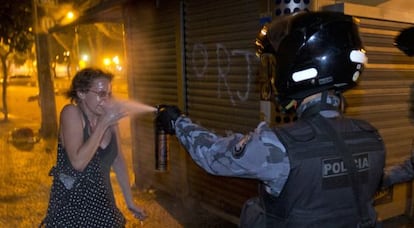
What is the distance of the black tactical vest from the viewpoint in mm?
1756

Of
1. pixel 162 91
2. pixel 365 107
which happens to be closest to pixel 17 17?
pixel 162 91

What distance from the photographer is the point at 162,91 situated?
6246 mm

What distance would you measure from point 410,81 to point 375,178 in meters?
3.55

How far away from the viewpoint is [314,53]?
1.91 m

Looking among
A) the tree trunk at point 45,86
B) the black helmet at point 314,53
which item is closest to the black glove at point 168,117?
the black helmet at point 314,53

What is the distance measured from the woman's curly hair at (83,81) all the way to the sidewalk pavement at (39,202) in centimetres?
275

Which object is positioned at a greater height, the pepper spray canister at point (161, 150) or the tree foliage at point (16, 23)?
the tree foliage at point (16, 23)

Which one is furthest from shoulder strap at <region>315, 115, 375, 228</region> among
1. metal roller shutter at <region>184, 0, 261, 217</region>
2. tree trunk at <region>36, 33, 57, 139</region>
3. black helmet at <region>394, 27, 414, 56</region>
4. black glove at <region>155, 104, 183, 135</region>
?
tree trunk at <region>36, 33, 57, 139</region>

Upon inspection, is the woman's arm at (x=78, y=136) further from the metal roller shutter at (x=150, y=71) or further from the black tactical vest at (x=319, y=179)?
the metal roller shutter at (x=150, y=71)

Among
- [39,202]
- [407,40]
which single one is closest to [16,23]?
[39,202]

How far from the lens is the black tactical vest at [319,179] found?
5.76ft

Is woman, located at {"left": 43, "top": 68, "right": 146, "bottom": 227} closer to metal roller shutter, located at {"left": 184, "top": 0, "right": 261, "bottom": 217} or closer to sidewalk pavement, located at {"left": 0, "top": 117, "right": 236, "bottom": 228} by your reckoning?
metal roller shutter, located at {"left": 184, "top": 0, "right": 261, "bottom": 217}

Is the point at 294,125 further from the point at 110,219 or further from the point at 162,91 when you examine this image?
the point at 162,91

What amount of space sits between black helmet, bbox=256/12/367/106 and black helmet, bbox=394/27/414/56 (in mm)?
809
